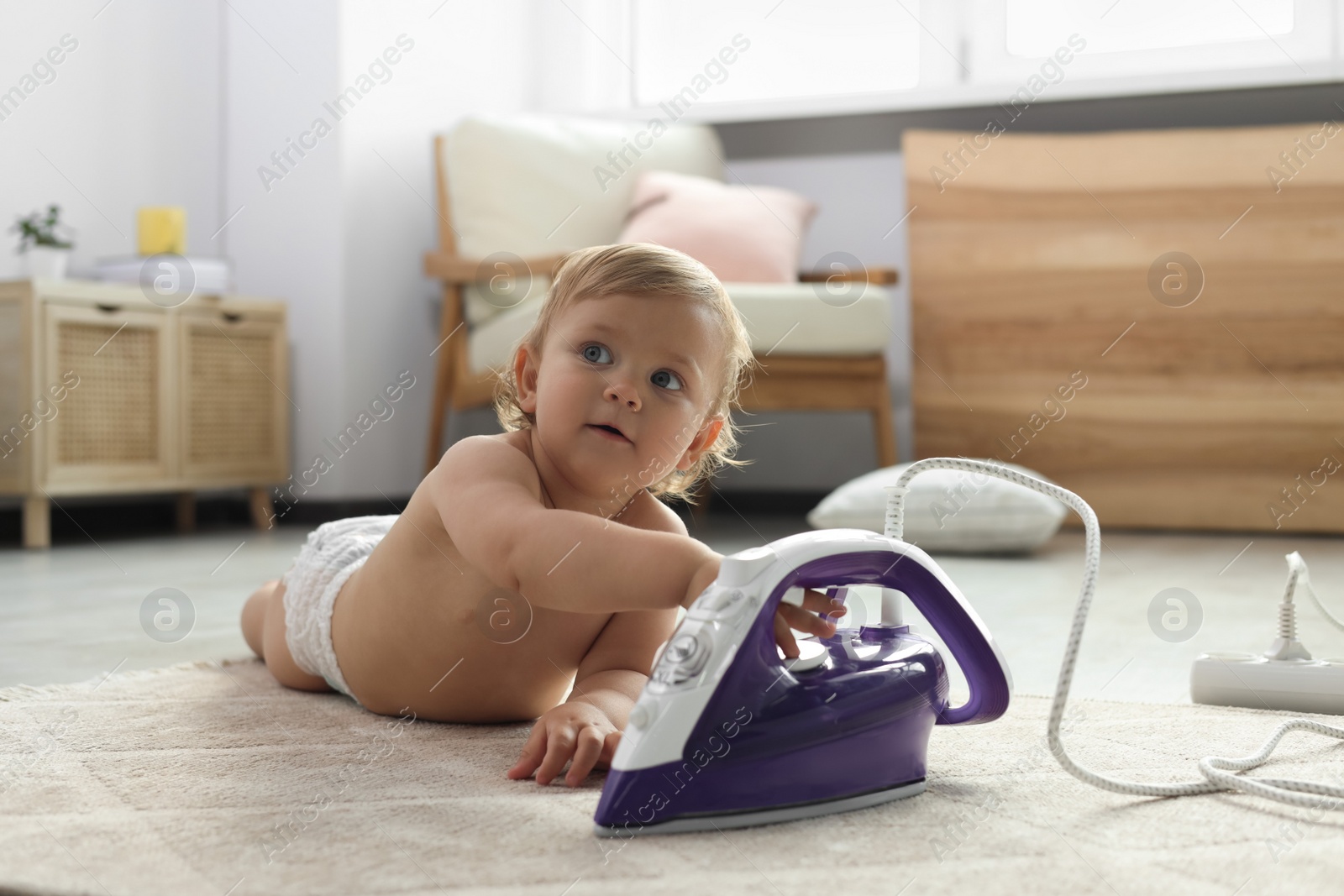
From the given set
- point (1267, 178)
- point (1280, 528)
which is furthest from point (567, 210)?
point (1280, 528)

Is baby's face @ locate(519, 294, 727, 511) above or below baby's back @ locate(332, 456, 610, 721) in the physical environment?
above

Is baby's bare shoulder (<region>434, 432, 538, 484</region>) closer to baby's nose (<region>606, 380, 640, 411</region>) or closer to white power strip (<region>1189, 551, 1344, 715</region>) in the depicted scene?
baby's nose (<region>606, 380, 640, 411</region>)

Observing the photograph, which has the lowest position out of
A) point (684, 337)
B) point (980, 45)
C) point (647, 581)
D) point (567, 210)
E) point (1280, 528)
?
point (1280, 528)

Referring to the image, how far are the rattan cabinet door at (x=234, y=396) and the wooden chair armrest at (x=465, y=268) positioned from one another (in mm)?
359

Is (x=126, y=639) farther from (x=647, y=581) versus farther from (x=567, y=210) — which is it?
(x=567, y=210)

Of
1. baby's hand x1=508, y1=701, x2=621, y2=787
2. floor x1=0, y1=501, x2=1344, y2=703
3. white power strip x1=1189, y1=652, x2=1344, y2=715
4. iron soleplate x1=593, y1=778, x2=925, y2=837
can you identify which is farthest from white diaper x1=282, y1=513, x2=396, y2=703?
white power strip x1=1189, y1=652, x2=1344, y2=715

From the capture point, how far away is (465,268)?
8.41 ft

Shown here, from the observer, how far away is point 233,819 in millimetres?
634

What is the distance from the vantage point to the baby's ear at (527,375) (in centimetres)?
86

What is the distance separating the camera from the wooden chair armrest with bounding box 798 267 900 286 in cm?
261

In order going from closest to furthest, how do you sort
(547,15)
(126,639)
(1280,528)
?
(126,639), (1280,528), (547,15)

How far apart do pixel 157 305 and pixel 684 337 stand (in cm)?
190

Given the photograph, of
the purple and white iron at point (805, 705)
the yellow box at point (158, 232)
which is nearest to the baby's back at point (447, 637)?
the purple and white iron at point (805, 705)

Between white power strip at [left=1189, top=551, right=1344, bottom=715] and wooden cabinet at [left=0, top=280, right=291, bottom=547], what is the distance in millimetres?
1951
